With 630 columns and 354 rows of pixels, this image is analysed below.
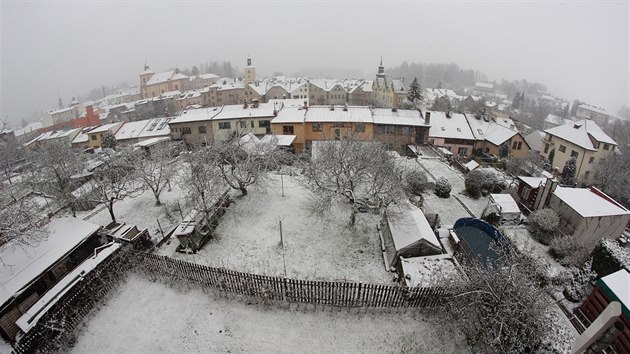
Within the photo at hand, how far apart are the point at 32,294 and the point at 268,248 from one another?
10.9 m

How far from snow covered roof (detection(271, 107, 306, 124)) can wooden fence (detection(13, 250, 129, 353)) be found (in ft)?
89.0

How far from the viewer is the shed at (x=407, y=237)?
14.4m

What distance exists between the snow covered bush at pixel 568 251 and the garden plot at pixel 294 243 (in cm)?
1217

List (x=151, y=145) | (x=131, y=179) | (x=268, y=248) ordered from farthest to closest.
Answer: (x=151, y=145), (x=131, y=179), (x=268, y=248)

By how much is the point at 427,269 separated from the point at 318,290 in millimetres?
5598

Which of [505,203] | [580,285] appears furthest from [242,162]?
[580,285]

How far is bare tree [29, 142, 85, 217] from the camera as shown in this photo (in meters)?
22.1

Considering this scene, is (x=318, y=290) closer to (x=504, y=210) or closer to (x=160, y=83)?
(x=504, y=210)

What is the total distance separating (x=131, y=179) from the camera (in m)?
22.5

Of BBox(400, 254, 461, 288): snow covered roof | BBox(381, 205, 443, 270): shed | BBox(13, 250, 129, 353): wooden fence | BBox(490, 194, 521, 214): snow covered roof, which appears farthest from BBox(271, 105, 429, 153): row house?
BBox(13, 250, 129, 353): wooden fence

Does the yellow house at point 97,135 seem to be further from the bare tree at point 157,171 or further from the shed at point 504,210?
the shed at point 504,210

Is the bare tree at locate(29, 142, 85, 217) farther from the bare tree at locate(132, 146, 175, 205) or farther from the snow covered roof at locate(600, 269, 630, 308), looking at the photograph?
the snow covered roof at locate(600, 269, 630, 308)

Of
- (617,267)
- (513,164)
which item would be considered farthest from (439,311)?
(513,164)

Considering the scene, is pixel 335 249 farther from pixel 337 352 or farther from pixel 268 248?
pixel 337 352
